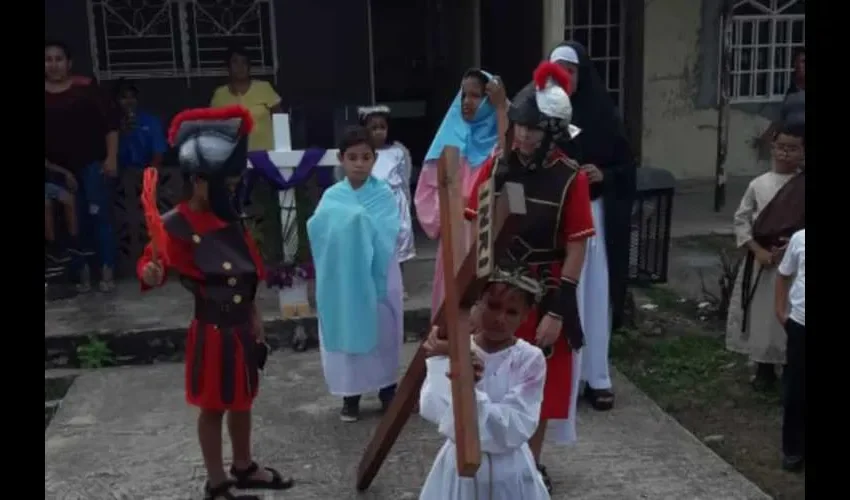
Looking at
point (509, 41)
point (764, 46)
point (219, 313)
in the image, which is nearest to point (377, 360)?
point (219, 313)

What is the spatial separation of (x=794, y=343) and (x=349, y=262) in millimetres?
2125

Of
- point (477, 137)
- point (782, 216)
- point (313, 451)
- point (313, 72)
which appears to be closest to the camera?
point (313, 451)

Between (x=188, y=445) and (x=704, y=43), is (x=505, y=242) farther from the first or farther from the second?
(x=704, y=43)

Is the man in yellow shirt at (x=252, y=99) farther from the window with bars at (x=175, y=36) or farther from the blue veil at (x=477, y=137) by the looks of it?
the blue veil at (x=477, y=137)

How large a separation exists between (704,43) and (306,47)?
4.56 meters

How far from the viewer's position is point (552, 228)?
3.74m

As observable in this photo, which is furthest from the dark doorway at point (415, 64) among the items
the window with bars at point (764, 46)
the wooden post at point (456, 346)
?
the wooden post at point (456, 346)

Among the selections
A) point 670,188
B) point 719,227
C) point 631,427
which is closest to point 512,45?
point 719,227

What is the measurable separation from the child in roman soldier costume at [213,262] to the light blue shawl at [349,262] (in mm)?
787

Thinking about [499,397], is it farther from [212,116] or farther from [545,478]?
[212,116]

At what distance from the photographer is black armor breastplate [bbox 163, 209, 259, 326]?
361 centimetres

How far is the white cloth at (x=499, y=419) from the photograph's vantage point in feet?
8.98

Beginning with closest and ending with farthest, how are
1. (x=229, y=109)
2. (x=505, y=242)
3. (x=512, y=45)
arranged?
(x=505, y=242) → (x=229, y=109) → (x=512, y=45)

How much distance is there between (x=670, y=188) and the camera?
21.3 feet
